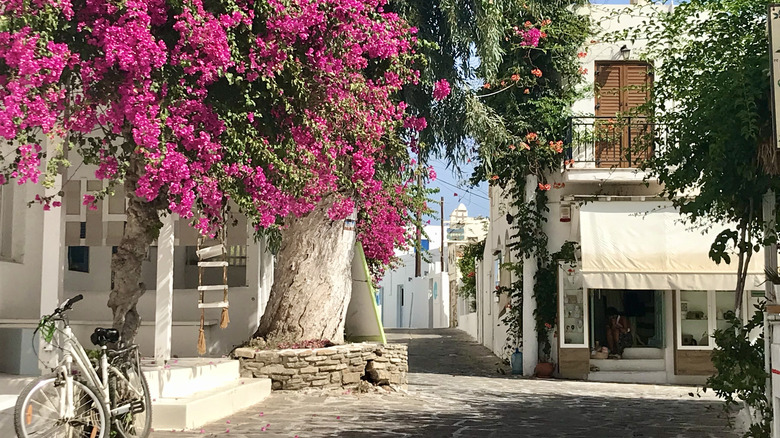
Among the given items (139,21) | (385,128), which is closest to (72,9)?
(139,21)

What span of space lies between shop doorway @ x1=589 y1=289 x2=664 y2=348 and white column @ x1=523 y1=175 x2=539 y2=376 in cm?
112

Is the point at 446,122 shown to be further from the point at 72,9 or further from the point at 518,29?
the point at 72,9

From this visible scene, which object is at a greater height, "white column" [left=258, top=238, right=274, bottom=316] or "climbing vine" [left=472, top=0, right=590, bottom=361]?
"climbing vine" [left=472, top=0, right=590, bottom=361]

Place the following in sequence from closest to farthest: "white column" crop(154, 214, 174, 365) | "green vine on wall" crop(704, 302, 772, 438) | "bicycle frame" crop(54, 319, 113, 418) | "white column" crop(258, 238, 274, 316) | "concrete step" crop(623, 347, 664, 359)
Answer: "bicycle frame" crop(54, 319, 113, 418), "green vine on wall" crop(704, 302, 772, 438), "white column" crop(154, 214, 174, 365), "white column" crop(258, 238, 274, 316), "concrete step" crop(623, 347, 664, 359)

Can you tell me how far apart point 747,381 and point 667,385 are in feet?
31.4

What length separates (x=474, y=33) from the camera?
14992 millimetres

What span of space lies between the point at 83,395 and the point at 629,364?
44.1 ft

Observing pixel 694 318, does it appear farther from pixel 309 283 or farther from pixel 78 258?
pixel 78 258

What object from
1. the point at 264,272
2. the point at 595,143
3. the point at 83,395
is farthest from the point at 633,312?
the point at 83,395

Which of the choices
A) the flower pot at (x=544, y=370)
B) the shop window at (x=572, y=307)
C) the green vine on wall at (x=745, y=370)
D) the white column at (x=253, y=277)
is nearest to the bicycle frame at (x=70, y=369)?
the green vine on wall at (x=745, y=370)

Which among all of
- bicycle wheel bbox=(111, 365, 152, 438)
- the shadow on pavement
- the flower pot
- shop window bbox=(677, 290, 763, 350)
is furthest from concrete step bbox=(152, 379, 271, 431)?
shop window bbox=(677, 290, 763, 350)

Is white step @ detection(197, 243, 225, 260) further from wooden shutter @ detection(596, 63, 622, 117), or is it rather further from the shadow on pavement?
wooden shutter @ detection(596, 63, 622, 117)

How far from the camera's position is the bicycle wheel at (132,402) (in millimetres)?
7798

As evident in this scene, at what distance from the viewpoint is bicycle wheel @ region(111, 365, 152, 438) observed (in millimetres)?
7798
